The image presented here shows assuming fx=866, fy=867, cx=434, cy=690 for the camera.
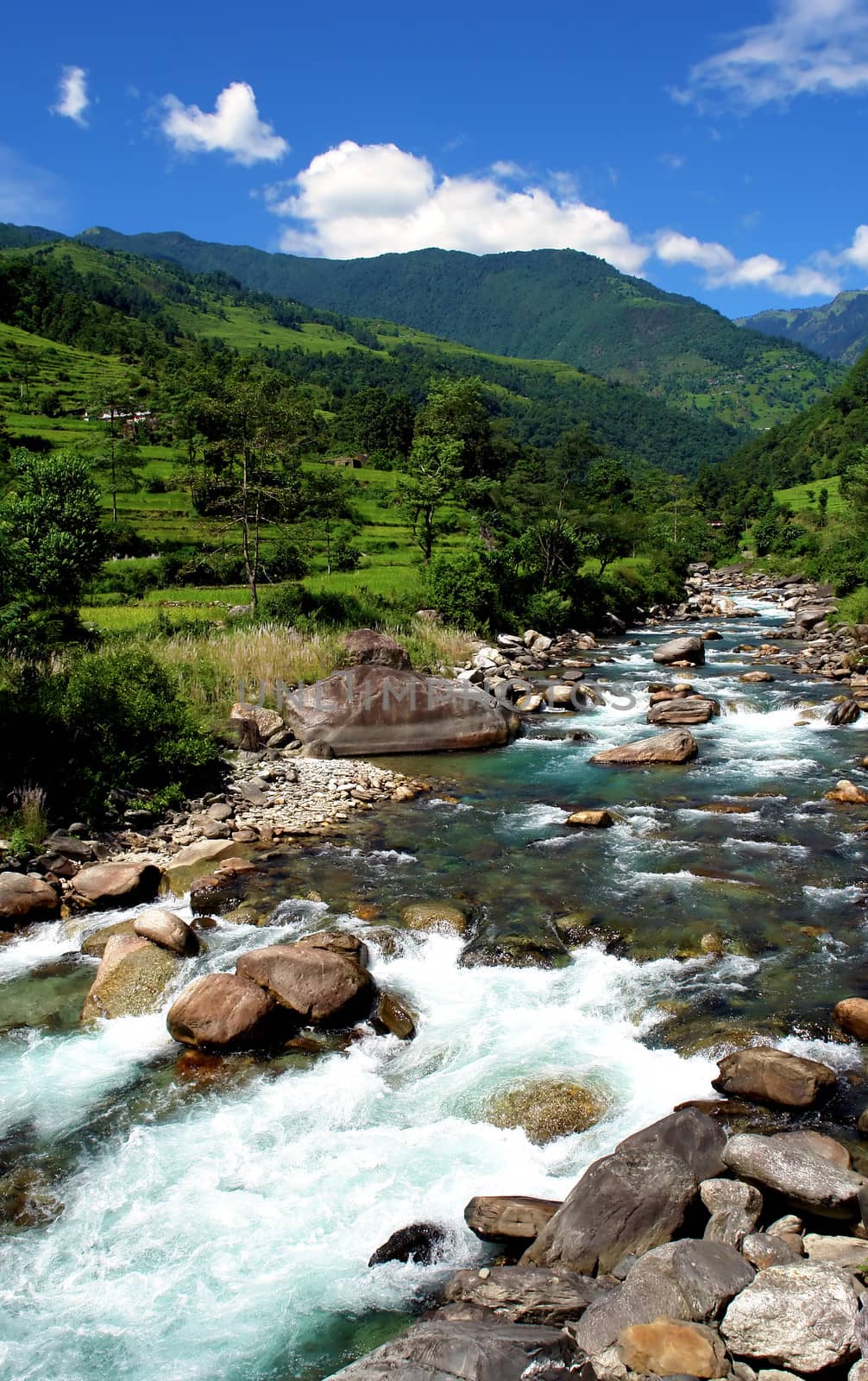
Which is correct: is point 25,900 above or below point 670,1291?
above

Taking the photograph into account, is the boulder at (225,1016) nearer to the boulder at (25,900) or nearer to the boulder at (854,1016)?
the boulder at (25,900)

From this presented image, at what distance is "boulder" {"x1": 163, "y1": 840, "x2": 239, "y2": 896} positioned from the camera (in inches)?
551

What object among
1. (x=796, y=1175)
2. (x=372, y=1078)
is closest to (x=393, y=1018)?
(x=372, y=1078)

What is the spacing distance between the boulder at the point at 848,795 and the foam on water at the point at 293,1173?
27.0 feet

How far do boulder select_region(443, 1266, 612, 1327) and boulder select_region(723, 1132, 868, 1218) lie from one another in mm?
1648

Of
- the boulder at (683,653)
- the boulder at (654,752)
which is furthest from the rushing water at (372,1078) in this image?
the boulder at (683,653)

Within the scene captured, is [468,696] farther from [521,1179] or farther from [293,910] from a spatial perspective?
[521,1179]

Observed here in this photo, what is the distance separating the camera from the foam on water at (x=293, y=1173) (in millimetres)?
6516

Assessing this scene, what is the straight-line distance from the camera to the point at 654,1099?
877cm

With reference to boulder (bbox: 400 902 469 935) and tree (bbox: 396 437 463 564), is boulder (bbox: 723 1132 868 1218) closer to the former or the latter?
boulder (bbox: 400 902 469 935)

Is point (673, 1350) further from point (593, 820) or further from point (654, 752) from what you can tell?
point (654, 752)

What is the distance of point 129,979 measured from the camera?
1070 centimetres

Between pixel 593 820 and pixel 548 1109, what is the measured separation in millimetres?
8143

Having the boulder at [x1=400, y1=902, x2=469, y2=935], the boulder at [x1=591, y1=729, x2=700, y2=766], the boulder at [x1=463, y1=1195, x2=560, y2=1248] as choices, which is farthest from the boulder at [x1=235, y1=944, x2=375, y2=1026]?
the boulder at [x1=591, y1=729, x2=700, y2=766]
